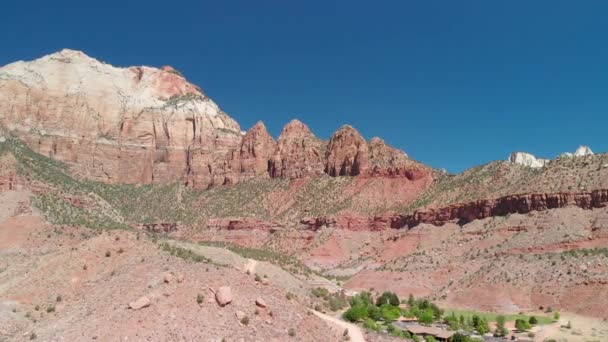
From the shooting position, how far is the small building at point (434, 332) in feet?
124

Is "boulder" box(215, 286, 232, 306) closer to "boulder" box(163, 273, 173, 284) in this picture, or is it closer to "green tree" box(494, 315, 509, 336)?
"boulder" box(163, 273, 173, 284)

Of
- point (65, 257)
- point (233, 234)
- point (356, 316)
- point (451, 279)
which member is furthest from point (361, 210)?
point (65, 257)

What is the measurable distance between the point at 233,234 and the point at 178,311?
7682cm

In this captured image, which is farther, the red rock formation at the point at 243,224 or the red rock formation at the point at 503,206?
the red rock formation at the point at 243,224

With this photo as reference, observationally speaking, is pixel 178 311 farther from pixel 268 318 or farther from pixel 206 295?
pixel 268 318

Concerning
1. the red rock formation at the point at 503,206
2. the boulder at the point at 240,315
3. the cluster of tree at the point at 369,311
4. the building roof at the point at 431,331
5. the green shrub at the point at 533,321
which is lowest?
the building roof at the point at 431,331

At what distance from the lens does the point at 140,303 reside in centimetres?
2816

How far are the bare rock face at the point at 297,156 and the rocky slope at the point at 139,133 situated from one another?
0.23 metres

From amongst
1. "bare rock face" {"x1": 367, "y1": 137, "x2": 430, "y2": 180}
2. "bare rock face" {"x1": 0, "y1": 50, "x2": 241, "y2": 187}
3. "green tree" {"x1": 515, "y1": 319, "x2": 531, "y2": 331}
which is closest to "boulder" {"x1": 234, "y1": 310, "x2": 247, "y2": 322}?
"green tree" {"x1": 515, "y1": 319, "x2": 531, "y2": 331}

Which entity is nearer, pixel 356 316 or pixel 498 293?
pixel 356 316

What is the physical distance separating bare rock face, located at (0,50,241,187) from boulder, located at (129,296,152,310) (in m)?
102

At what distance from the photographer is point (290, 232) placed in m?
102

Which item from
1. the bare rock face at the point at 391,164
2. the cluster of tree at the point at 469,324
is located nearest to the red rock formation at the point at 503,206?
the bare rock face at the point at 391,164

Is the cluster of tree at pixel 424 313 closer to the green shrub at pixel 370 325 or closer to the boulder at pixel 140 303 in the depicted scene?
the green shrub at pixel 370 325
